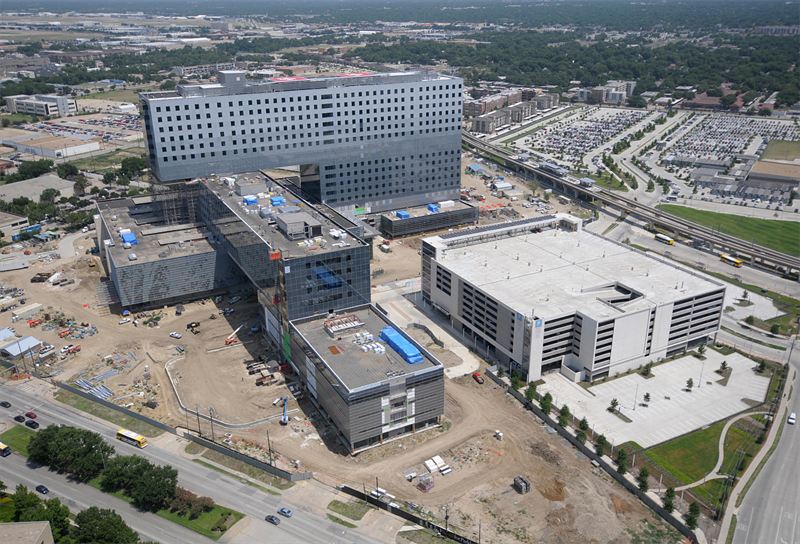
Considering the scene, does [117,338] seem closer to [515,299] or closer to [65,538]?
[65,538]

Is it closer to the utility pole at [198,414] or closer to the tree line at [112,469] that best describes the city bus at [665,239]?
the utility pole at [198,414]

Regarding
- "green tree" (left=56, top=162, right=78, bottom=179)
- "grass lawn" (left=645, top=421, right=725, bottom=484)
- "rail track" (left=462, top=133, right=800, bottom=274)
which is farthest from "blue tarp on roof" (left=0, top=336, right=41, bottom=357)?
"rail track" (left=462, top=133, right=800, bottom=274)

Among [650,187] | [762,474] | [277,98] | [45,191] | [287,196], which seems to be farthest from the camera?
[650,187]

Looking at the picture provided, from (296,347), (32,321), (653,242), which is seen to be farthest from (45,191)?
(653,242)

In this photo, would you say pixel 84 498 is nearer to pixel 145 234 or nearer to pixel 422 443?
pixel 422 443

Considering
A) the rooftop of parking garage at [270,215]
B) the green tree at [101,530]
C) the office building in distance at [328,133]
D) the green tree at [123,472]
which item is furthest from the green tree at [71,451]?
the office building in distance at [328,133]

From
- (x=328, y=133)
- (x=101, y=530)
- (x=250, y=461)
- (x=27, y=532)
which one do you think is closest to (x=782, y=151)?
(x=328, y=133)
